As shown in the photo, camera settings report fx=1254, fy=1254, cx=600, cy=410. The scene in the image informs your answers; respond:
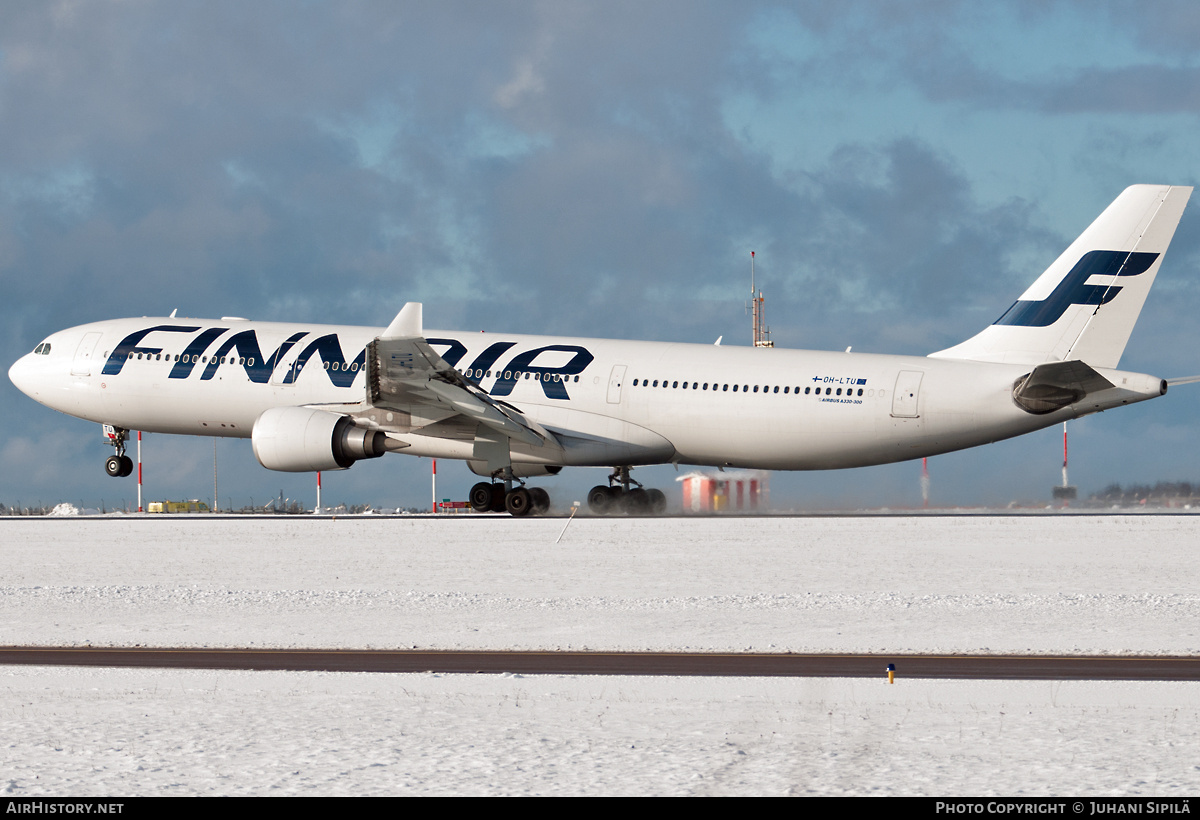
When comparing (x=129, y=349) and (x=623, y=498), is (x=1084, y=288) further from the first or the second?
(x=129, y=349)

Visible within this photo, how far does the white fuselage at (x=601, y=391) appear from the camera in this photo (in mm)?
36219

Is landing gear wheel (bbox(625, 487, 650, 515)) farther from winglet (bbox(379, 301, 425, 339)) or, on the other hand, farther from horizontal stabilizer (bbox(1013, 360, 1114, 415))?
horizontal stabilizer (bbox(1013, 360, 1114, 415))

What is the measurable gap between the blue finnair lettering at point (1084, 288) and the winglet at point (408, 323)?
17.5 m

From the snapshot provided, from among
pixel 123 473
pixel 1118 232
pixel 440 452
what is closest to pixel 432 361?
pixel 440 452

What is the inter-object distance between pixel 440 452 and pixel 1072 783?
31723 millimetres

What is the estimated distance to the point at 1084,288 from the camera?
36031 millimetres

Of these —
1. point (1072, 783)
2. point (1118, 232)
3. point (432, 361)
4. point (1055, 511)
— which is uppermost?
point (1118, 232)

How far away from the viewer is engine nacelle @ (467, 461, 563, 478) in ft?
129

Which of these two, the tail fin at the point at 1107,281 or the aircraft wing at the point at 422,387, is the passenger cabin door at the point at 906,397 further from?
the aircraft wing at the point at 422,387

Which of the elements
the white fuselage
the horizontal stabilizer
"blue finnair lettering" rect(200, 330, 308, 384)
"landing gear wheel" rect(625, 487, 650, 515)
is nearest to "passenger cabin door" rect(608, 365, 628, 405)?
the white fuselage

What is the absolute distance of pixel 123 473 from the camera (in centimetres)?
4303

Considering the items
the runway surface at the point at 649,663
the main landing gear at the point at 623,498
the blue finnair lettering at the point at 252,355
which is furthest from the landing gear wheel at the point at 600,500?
the runway surface at the point at 649,663

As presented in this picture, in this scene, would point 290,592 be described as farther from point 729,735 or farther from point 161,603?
point 729,735
